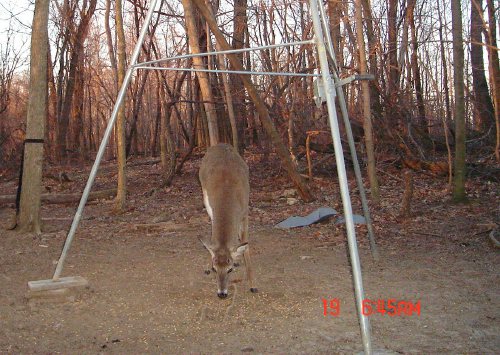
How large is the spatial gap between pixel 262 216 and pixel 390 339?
703 centimetres

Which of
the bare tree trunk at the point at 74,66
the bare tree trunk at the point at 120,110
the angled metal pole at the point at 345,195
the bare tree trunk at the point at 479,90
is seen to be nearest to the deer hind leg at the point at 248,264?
the angled metal pole at the point at 345,195

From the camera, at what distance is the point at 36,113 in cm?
931

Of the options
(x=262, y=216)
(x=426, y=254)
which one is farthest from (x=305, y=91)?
(x=426, y=254)

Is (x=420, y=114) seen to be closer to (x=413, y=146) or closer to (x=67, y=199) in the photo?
(x=413, y=146)

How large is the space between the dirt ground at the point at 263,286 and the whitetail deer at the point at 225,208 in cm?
43

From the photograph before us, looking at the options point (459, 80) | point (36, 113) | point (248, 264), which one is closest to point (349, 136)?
point (248, 264)

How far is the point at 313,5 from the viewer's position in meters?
4.53

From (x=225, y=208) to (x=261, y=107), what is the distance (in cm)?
499

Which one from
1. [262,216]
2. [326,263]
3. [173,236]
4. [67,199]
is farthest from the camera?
[67,199]

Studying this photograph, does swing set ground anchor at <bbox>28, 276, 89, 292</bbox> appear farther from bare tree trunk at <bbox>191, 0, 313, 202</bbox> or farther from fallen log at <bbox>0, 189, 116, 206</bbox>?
fallen log at <bbox>0, 189, 116, 206</bbox>

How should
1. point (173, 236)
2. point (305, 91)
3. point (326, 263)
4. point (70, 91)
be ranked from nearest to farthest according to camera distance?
point (326, 263)
point (173, 236)
point (305, 91)
point (70, 91)

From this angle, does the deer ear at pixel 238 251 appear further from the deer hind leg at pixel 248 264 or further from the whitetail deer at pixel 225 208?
the deer hind leg at pixel 248 264

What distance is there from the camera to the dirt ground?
4.90m
